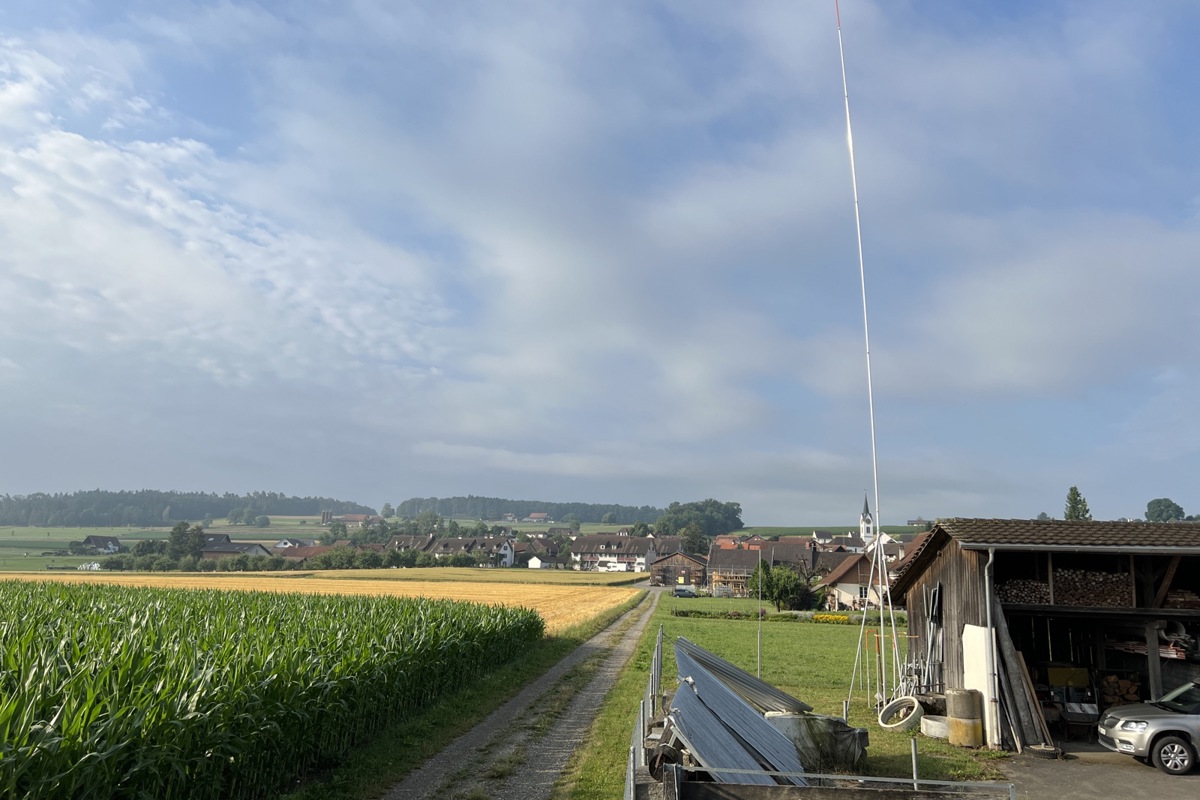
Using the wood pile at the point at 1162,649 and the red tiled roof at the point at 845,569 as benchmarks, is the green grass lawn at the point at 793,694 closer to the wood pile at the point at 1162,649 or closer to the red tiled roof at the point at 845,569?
the wood pile at the point at 1162,649

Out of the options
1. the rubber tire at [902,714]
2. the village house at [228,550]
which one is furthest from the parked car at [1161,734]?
the village house at [228,550]

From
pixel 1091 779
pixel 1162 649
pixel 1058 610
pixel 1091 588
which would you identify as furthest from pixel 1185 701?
pixel 1162 649

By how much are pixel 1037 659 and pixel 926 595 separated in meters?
3.08

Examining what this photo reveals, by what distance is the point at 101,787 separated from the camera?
6.94 metres

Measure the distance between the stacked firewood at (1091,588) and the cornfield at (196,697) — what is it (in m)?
13.6

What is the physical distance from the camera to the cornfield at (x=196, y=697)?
6.72 meters

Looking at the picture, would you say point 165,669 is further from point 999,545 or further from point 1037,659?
point 1037,659

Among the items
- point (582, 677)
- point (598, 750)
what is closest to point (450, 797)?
point (598, 750)

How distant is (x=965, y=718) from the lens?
14453 mm

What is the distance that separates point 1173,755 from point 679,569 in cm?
10440

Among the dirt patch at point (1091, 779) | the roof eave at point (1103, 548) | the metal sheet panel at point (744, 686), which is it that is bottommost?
the dirt patch at point (1091, 779)

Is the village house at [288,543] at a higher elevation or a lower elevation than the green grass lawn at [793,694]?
lower

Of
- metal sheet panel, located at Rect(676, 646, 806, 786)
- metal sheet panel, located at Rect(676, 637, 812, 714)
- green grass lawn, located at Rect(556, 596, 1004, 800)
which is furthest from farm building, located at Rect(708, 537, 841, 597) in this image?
metal sheet panel, located at Rect(676, 646, 806, 786)

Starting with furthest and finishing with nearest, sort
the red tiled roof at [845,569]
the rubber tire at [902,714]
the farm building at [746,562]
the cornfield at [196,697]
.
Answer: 1. the farm building at [746,562]
2. the red tiled roof at [845,569]
3. the rubber tire at [902,714]
4. the cornfield at [196,697]
